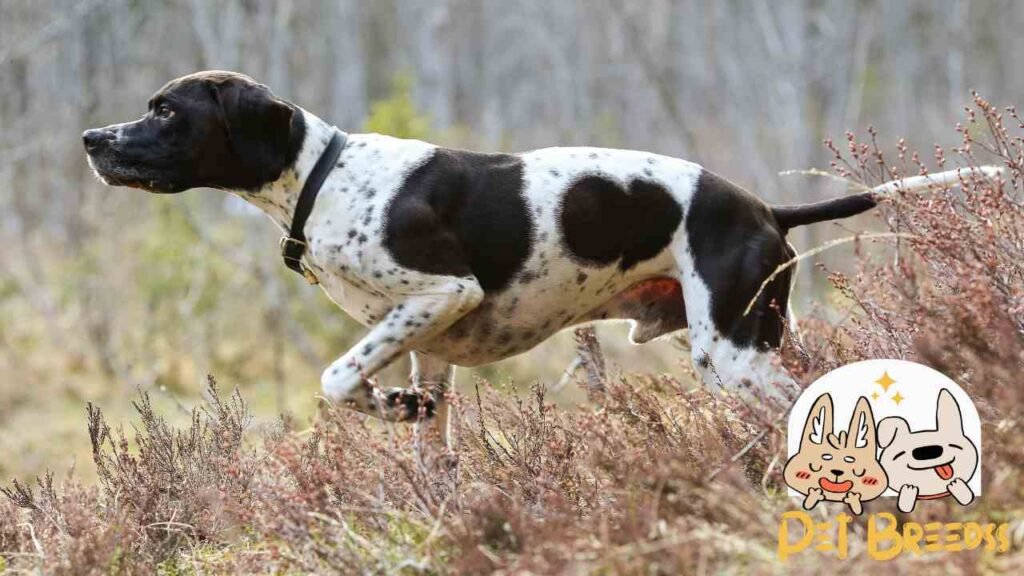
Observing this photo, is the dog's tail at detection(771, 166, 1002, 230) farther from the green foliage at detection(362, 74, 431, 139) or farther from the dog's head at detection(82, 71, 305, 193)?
the green foliage at detection(362, 74, 431, 139)

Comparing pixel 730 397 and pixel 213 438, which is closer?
pixel 730 397

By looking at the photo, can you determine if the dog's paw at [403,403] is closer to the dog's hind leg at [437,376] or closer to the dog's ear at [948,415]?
the dog's hind leg at [437,376]

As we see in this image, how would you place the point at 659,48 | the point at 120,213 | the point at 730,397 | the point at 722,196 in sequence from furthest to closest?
the point at 659,48, the point at 120,213, the point at 722,196, the point at 730,397

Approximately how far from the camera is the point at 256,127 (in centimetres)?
430

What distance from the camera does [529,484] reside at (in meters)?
3.90

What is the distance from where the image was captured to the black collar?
4324 mm

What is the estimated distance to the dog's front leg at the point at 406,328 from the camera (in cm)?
407

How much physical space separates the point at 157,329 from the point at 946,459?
10.9m

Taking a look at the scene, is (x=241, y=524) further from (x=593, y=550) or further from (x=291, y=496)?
(x=593, y=550)

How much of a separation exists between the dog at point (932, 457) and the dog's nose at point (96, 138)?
2936mm

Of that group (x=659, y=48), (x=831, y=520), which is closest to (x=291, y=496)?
(x=831, y=520)

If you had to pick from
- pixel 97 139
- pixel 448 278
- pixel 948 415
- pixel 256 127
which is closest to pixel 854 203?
pixel 448 278

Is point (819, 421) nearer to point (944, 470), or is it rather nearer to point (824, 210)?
point (944, 470)

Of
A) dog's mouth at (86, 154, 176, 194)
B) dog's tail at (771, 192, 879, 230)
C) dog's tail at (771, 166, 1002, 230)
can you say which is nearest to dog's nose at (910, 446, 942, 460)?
dog's tail at (771, 166, 1002, 230)
